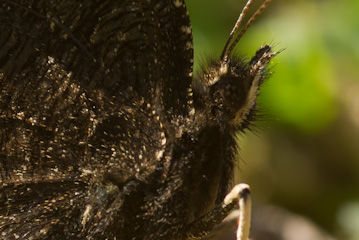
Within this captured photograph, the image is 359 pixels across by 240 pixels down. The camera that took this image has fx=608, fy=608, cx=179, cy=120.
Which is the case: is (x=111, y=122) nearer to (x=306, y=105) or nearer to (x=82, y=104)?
(x=82, y=104)

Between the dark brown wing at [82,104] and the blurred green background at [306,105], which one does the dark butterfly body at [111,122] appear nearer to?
the dark brown wing at [82,104]

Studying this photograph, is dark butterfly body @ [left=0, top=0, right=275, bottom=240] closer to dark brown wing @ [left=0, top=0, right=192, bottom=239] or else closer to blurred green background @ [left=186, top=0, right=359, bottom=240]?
dark brown wing @ [left=0, top=0, right=192, bottom=239]

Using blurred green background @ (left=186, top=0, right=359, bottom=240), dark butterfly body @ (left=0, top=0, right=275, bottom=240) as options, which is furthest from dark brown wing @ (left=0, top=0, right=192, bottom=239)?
blurred green background @ (left=186, top=0, right=359, bottom=240)

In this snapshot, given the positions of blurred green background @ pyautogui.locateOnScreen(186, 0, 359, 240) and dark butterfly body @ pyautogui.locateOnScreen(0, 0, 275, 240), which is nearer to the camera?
dark butterfly body @ pyautogui.locateOnScreen(0, 0, 275, 240)

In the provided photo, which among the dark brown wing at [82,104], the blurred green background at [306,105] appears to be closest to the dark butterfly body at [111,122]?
the dark brown wing at [82,104]

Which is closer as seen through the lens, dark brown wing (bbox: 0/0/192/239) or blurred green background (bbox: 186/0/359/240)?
dark brown wing (bbox: 0/0/192/239)

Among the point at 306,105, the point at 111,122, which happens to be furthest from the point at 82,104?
the point at 306,105
